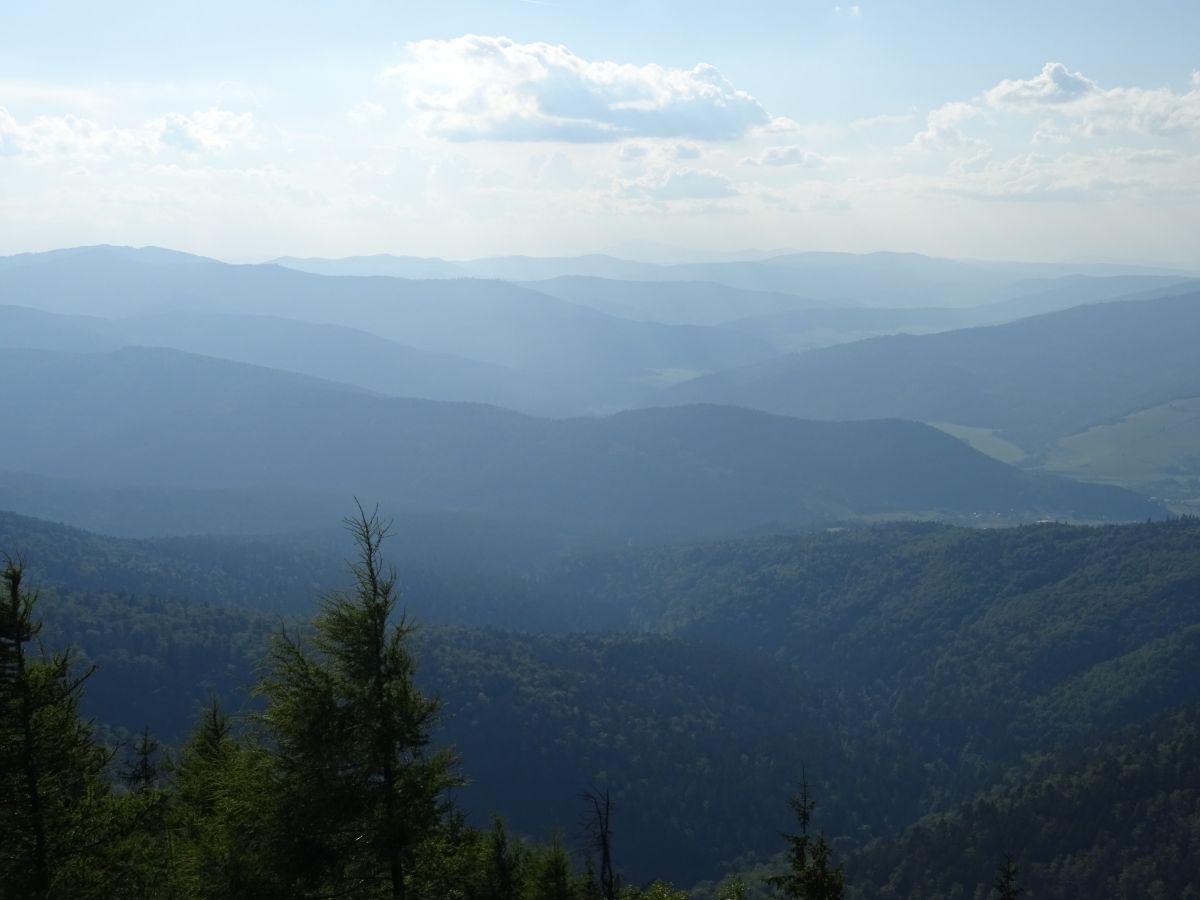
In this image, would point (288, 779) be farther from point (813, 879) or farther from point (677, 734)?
point (677, 734)

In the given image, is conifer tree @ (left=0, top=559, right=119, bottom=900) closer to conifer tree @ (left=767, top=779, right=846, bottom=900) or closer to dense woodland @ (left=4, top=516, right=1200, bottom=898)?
dense woodland @ (left=4, top=516, right=1200, bottom=898)

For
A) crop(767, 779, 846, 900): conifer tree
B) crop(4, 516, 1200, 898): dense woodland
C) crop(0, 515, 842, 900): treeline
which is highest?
crop(0, 515, 842, 900): treeline

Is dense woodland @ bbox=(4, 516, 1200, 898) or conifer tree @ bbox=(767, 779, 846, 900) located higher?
conifer tree @ bbox=(767, 779, 846, 900)

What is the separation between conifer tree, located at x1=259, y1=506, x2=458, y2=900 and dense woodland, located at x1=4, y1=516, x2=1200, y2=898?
74 mm

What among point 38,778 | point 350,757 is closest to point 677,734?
point 350,757

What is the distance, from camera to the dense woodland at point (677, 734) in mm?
18766

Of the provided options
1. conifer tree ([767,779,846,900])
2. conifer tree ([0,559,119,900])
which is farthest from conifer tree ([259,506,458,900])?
conifer tree ([767,779,846,900])

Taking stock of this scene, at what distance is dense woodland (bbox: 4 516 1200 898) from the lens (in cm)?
1877

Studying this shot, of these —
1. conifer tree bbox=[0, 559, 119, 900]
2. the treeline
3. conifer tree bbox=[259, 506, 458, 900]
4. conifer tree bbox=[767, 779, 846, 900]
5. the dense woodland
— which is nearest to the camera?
conifer tree bbox=[0, 559, 119, 900]

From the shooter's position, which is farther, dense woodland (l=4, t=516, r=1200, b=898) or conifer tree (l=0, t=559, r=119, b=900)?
dense woodland (l=4, t=516, r=1200, b=898)

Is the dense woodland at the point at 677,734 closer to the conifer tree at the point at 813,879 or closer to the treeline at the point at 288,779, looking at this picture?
the treeline at the point at 288,779

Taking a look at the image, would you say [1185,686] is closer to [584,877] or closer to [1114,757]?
[1114,757]

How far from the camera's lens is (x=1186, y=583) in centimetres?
17112

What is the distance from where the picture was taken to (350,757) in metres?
18.3
